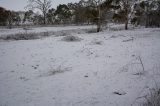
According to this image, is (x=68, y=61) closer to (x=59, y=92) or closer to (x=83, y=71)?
(x=83, y=71)

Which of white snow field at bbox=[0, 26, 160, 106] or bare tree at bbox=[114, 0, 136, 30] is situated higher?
bare tree at bbox=[114, 0, 136, 30]

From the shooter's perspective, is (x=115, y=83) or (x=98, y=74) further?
(x=98, y=74)

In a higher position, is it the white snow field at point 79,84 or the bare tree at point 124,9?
the bare tree at point 124,9

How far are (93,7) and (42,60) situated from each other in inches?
732

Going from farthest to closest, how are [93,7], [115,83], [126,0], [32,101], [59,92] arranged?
[126,0] < [93,7] < [115,83] < [59,92] < [32,101]

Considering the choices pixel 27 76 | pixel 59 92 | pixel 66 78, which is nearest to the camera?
pixel 59 92

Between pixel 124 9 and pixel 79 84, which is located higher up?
pixel 124 9

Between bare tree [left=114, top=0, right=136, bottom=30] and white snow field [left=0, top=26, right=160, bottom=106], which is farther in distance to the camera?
bare tree [left=114, top=0, right=136, bottom=30]

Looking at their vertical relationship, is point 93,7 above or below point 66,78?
above

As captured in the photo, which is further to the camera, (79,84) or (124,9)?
(124,9)

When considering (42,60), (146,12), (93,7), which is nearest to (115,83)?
(42,60)

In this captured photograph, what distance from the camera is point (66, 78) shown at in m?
5.58

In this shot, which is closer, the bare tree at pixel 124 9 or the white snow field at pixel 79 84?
the white snow field at pixel 79 84

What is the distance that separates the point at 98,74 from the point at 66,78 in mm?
1127
